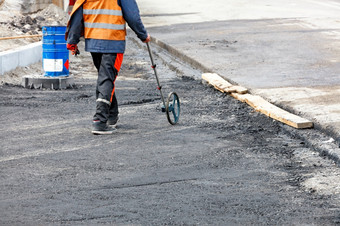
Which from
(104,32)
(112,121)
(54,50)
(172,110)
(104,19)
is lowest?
(112,121)

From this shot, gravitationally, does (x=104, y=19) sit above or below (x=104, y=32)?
above

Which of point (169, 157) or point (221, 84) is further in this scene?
point (221, 84)

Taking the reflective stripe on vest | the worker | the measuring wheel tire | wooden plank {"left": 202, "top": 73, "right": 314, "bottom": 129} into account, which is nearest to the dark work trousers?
the worker

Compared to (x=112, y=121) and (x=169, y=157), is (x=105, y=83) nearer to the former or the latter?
(x=112, y=121)

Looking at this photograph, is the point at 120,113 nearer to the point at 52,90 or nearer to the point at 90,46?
the point at 90,46

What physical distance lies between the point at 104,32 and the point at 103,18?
15 cm

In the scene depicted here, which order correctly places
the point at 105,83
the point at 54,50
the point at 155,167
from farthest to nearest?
the point at 54,50, the point at 105,83, the point at 155,167

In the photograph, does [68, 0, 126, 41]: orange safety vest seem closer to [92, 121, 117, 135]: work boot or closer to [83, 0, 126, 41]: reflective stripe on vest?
[83, 0, 126, 41]: reflective stripe on vest

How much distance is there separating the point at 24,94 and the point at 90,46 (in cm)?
266

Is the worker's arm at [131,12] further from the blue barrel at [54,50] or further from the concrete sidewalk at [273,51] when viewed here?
the blue barrel at [54,50]

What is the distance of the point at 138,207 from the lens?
5.02 metres

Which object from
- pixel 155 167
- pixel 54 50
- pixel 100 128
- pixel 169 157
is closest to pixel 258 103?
pixel 100 128

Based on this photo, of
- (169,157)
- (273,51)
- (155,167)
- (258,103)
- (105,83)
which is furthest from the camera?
(273,51)

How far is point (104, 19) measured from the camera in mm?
7539
